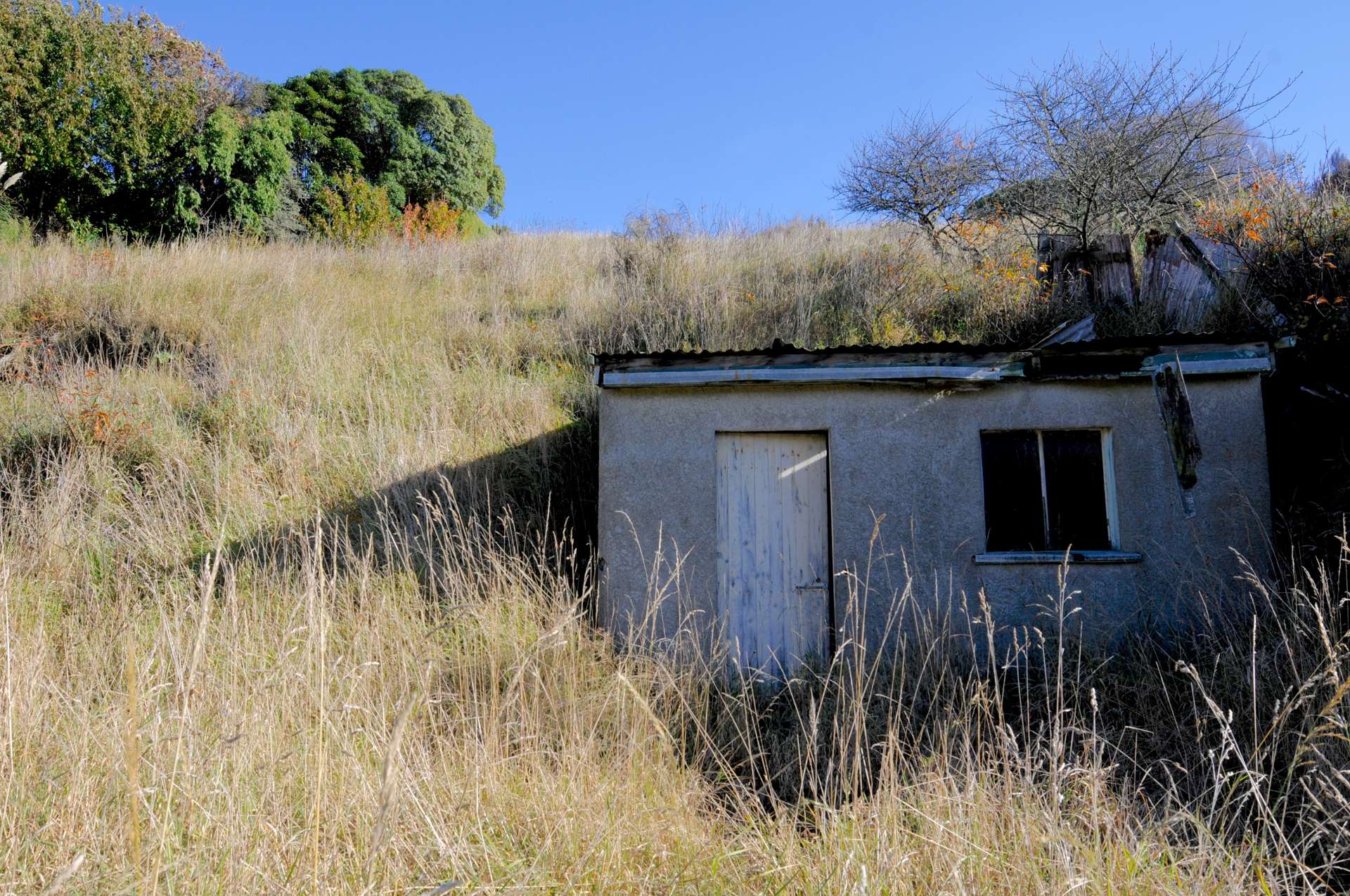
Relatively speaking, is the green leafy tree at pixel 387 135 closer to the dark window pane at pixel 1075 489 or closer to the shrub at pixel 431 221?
the shrub at pixel 431 221

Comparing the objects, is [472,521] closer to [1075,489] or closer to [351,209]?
[1075,489]

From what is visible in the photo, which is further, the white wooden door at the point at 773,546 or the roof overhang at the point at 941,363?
the white wooden door at the point at 773,546

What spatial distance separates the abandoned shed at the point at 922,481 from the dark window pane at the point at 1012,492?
0.05 feet

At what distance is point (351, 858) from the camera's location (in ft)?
9.89

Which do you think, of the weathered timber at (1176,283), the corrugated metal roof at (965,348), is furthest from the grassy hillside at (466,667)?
the corrugated metal roof at (965,348)

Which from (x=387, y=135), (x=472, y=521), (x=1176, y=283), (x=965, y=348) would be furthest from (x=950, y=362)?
(x=387, y=135)

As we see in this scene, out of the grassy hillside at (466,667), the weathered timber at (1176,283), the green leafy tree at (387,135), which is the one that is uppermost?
the green leafy tree at (387,135)

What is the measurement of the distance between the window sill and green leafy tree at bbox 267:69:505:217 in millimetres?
20374

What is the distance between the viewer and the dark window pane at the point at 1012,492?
6.80m

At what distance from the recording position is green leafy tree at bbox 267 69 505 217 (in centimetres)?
2236

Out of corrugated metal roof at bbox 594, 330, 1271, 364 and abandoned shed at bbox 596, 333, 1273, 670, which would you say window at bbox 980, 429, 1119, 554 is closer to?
abandoned shed at bbox 596, 333, 1273, 670

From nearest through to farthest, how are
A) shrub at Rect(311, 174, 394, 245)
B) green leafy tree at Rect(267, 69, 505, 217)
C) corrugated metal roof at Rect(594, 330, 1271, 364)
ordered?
1. corrugated metal roof at Rect(594, 330, 1271, 364)
2. shrub at Rect(311, 174, 394, 245)
3. green leafy tree at Rect(267, 69, 505, 217)

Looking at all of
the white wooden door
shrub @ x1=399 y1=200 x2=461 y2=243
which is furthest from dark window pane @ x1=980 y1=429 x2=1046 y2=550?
shrub @ x1=399 y1=200 x2=461 y2=243

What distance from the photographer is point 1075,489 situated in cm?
682
